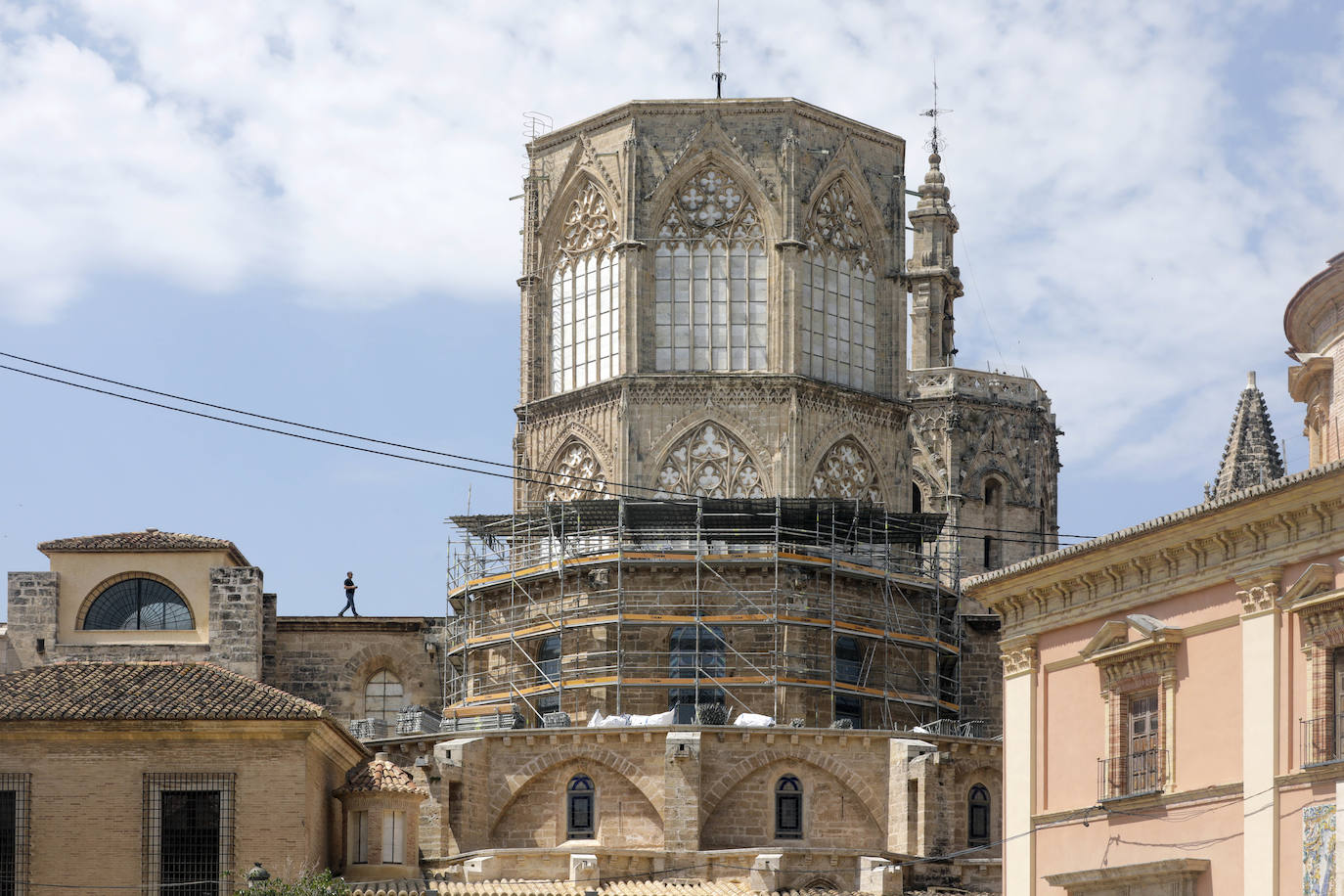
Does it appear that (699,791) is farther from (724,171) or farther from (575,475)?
(724,171)

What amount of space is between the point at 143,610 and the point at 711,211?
18.1 meters

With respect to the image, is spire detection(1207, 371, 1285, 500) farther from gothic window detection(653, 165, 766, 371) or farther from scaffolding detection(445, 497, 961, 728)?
gothic window detection(653, 165, 766, 371)

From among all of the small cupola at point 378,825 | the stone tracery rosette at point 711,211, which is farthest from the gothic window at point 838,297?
the small cupola at point 378,825

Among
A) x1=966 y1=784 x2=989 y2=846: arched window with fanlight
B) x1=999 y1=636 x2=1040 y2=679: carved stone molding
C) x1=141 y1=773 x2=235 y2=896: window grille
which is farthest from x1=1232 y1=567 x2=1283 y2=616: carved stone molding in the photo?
x1=966 y1=784 x2=989 y2=846: arched window with fanlight

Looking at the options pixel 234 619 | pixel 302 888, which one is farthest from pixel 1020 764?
pixel 234 619

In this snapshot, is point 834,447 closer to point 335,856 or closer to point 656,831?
point 656,831

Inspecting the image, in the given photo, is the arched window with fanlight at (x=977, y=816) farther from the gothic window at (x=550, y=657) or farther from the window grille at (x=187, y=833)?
the window grille at (x=187, y=833)

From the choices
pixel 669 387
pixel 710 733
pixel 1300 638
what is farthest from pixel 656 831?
pixel 1300 638

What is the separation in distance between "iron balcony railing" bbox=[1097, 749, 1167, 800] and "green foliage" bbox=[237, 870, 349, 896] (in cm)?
1375

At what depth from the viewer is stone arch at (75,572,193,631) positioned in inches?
2482

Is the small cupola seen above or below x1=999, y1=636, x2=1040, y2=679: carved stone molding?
below

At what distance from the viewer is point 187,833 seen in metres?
49.1

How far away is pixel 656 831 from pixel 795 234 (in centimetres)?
1696

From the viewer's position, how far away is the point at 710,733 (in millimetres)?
57844
